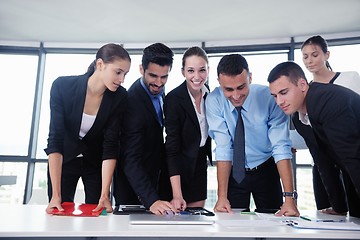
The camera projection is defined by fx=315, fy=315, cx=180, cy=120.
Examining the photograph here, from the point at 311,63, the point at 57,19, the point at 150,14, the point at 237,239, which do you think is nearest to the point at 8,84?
the point at 57,19

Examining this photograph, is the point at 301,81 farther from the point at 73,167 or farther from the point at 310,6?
the point at 310,6

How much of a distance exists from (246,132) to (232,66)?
0.36m

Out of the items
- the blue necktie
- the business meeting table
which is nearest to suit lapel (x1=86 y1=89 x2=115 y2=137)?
the business meeting table

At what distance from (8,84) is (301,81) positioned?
4.43 metres

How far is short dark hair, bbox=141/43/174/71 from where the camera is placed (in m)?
1.69

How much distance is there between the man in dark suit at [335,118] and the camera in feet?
3.72

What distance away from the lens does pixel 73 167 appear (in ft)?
5.65

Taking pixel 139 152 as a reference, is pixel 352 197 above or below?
below

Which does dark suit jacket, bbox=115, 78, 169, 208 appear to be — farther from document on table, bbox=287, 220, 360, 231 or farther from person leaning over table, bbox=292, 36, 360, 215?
person leaning over table, bbox=292, 36, 360, 215

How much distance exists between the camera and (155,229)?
99 cm

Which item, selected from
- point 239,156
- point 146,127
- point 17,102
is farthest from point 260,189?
point 17,102

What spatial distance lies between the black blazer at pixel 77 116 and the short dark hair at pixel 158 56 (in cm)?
23

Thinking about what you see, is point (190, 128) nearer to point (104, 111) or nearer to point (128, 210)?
point (104, 111)

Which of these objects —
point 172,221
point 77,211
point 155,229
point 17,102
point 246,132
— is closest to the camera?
point 155,229
